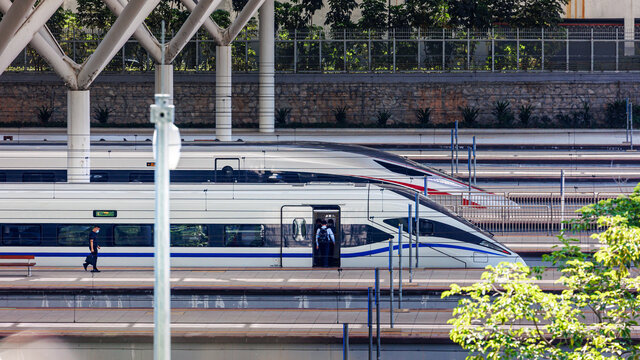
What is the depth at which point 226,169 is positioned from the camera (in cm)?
2308

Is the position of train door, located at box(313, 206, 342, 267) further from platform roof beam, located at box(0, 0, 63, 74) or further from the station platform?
platform roof beam, located at box(0, 0, 63, 74)

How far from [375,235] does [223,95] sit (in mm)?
11367

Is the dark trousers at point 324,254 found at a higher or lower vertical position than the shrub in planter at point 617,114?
lower

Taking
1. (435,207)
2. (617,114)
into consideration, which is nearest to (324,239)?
(435,207)

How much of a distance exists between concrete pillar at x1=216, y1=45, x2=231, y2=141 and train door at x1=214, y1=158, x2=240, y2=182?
5.34 metres

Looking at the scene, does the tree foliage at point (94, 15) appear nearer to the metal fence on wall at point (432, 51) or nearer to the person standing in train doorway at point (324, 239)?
the metal fence on wall at point (432, 51)

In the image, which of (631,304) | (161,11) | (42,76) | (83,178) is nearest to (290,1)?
(161,11)

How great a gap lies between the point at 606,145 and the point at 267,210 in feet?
57.8

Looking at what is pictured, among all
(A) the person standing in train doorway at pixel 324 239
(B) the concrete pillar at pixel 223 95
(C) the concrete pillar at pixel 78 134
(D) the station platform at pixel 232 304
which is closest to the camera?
(D) the station platform at pixel 232 304

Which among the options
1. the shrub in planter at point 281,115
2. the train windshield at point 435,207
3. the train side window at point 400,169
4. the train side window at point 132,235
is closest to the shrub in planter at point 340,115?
the shrub in planter at point 281,115

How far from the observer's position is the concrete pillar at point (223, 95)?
2847cm

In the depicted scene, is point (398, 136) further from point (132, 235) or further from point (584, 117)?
point (132, 235)

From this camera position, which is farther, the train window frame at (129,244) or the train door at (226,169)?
the train door at (226,169)

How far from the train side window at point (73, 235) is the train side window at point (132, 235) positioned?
565 mm
